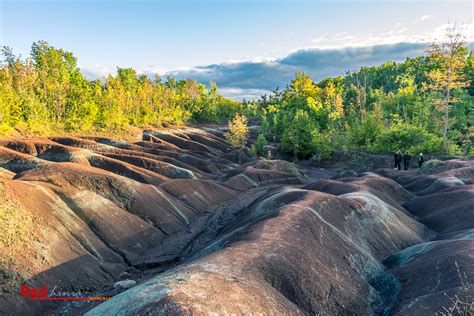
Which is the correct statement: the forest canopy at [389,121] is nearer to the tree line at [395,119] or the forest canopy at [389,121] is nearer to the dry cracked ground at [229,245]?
the tree line at [395,119]

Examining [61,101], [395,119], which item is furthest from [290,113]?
[61,101]

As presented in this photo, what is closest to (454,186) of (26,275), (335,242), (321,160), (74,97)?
(335,242)

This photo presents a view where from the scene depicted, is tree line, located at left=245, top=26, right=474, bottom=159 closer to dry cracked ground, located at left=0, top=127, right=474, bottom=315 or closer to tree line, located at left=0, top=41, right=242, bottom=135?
dry cracked ground, located at left=0, top=127, right=474, bottom=315

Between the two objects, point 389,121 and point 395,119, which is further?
point 389,121

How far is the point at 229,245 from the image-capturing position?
15.6 meters

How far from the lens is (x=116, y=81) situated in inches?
4075

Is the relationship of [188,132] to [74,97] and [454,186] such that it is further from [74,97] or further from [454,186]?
[454,186]

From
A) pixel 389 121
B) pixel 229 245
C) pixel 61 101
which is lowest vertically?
pixel 389 121

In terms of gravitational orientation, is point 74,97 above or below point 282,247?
above

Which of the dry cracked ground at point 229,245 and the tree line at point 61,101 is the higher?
the tree line at point 61,101

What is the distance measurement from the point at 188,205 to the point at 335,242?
63.9 ft

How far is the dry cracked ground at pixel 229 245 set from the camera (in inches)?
453

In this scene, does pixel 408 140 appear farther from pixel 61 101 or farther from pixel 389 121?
pixel 61 101

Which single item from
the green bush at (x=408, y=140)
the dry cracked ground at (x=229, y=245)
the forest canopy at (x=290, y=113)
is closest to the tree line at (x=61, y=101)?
the forest canopy at (x=290, y=113)
